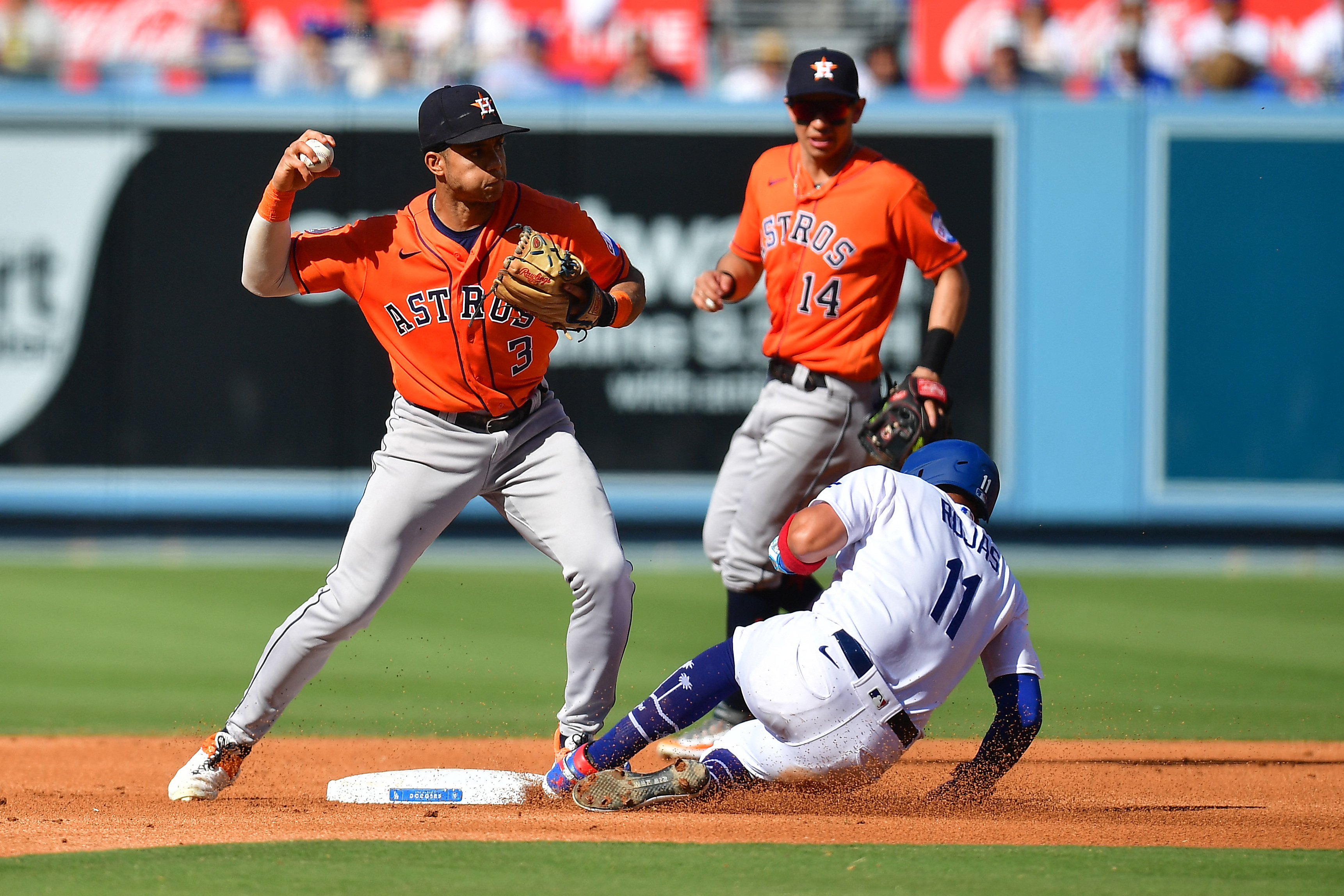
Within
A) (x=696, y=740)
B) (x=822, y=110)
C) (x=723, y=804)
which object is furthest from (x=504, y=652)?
(x=723, y=804)

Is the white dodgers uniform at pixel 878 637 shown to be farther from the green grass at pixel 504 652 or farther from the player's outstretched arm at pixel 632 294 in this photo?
the green grass at pixel 504 652

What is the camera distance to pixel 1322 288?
36.4 ft

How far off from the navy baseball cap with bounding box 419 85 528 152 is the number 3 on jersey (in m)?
1.56

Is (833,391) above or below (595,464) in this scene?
above

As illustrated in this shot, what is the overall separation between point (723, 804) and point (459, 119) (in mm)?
2066

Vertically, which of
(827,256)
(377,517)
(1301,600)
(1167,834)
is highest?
(827,256)

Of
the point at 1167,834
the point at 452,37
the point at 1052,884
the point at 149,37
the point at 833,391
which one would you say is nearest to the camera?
the point at 1052,884

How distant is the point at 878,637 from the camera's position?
4.14 metres

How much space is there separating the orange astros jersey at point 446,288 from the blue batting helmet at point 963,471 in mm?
1150

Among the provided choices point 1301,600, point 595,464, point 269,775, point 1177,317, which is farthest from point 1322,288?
point 269,775

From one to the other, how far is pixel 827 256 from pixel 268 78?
6992mm

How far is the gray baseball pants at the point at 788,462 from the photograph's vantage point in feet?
18.8

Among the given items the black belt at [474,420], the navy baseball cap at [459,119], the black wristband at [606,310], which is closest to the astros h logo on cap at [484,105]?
the navy baseball cap at [459,119]

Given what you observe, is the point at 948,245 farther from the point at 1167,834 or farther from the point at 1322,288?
the point at 1322,288
